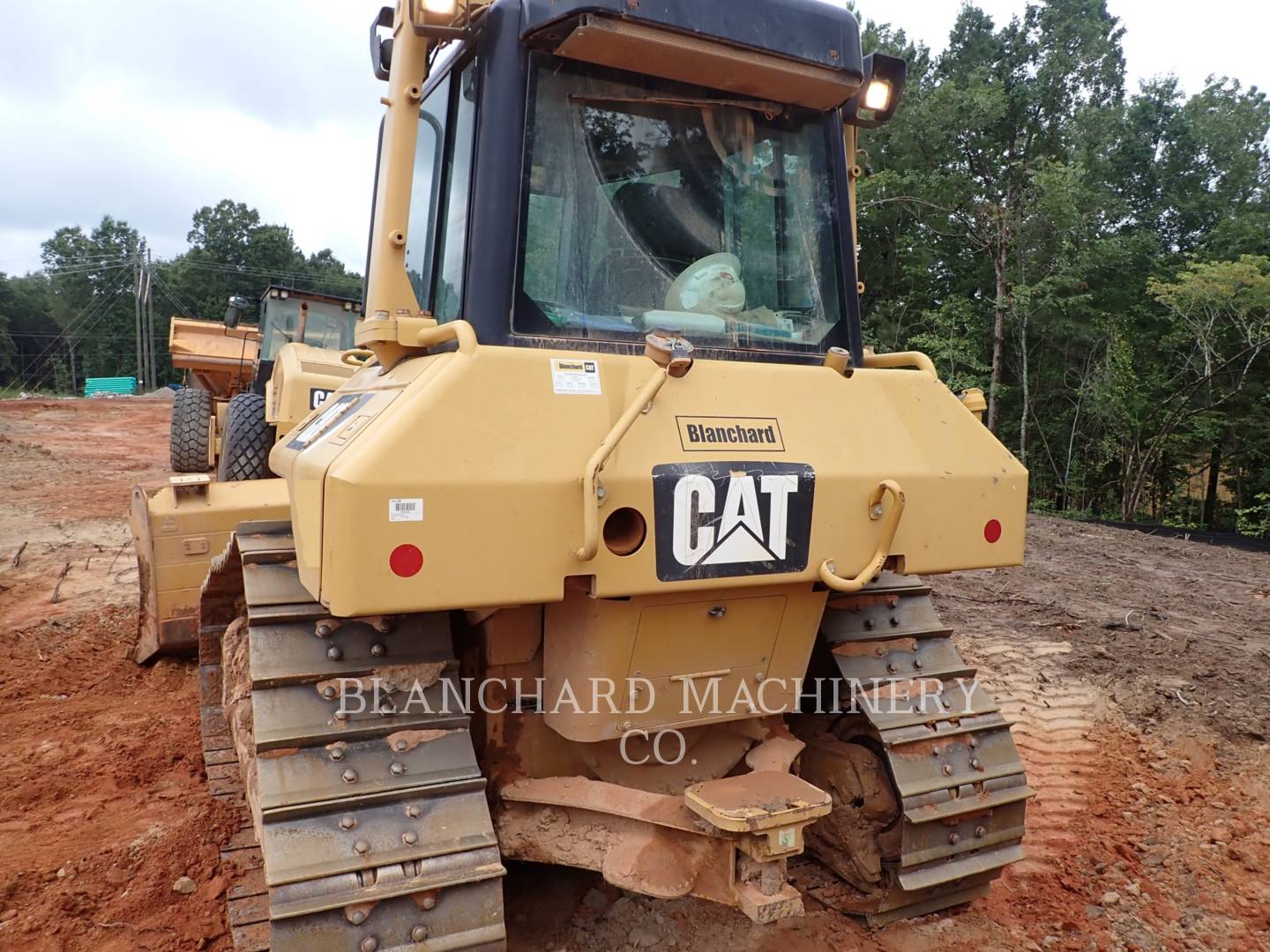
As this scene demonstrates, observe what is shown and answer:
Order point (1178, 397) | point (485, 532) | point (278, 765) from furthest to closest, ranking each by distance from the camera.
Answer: point (1178, 397)
point (278, 765)
point (485, 532)

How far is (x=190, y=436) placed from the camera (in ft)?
35.6

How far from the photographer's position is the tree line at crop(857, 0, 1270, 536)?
55.2 feet

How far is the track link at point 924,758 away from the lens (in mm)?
2812

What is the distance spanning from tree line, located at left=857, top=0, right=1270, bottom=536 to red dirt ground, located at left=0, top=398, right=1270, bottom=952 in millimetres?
10280

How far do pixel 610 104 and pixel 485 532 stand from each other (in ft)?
4.15

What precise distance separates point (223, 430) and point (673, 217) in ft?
25.3

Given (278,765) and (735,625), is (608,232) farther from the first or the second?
(278,765)

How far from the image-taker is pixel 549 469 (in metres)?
2.10

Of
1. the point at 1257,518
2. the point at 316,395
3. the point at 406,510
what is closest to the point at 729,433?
the point at 406,510

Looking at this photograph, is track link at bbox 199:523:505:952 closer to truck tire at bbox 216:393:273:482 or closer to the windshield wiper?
the windshield wiper

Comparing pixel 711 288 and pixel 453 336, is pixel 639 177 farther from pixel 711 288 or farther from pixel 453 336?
pixel 453 336

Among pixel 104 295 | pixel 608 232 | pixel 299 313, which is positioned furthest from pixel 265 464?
pixel 104 295

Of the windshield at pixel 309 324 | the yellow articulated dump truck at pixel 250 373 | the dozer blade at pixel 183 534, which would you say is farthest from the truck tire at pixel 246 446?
the dozer blade at pixel 183 534

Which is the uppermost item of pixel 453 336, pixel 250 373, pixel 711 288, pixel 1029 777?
pixel 711 288
